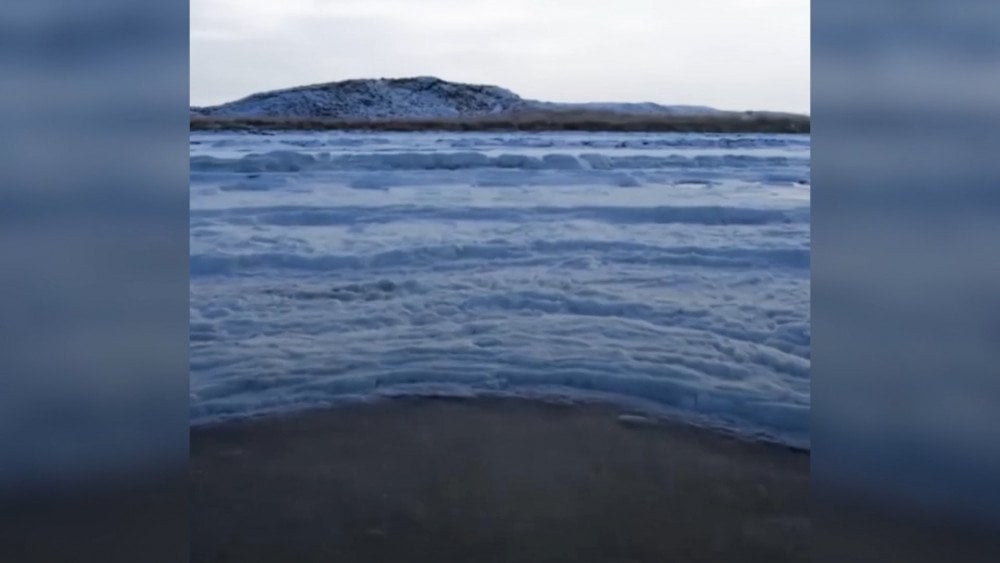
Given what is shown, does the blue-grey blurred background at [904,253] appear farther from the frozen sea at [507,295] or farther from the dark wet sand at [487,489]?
the frozen sea at [507,295]

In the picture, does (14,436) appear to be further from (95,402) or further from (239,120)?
(239,120)

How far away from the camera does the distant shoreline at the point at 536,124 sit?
15.9 m

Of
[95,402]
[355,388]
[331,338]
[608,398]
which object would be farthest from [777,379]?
[95,402]

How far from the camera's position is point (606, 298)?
3.49 m

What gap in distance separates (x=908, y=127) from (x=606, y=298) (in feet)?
8.71

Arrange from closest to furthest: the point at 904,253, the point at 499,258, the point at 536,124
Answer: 1. the point at 904,253
2. the point at 499,258
3. the point at 536,124

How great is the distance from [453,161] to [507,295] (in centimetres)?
662

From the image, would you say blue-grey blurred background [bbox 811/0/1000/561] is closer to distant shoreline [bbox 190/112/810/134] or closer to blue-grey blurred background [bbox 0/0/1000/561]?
blue-grey blurred background [bbox 0/0/1000/561]

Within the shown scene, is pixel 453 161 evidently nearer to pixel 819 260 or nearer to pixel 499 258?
pixel 499 258

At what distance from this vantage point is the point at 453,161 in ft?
33.0

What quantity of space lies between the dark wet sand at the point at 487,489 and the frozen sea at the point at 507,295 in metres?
0.19

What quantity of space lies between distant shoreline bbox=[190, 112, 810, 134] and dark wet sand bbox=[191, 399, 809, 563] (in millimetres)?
13736

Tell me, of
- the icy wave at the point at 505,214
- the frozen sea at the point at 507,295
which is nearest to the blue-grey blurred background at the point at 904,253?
the frozen sea at the point at 507,295

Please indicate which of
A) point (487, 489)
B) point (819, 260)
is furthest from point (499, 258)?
point (819, 260)
